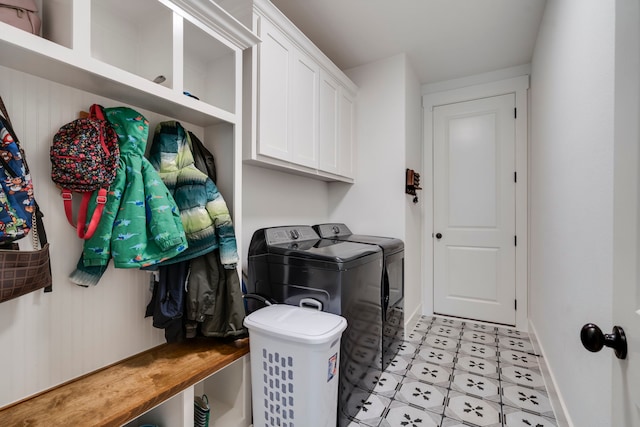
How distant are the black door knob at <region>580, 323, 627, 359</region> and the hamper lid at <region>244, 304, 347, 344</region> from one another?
87cm

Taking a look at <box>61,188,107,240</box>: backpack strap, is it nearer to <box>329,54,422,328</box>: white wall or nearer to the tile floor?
the tile floor

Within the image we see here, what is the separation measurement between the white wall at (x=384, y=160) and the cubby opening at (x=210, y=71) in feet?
5.20

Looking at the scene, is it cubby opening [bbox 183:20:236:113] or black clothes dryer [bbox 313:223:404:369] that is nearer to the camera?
cubby opening [bbox 183:20:236:113]

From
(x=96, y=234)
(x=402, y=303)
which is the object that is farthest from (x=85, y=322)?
(x=402, y=303)

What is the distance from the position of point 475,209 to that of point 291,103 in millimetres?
2297

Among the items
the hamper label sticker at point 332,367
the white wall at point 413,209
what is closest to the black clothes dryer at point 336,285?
the hamper label sticker at point 332,367

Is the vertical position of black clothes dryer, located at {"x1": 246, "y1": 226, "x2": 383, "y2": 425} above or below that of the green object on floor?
above

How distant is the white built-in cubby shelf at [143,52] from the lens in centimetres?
95

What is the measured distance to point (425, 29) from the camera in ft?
7.59

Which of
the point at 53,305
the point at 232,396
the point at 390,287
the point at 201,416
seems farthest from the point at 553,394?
the point at 53,305

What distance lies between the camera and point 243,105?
171 cm

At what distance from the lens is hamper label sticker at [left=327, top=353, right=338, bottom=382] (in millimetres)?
1353

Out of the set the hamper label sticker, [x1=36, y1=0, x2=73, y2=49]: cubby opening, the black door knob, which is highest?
[x1=36, y1=0, x2=73, y2=49]: cubby opening

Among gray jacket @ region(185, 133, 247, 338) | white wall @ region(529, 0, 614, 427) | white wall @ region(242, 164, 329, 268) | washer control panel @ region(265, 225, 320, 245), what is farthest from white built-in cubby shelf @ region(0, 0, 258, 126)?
white wall @ region(529, 0, 614, 427)
